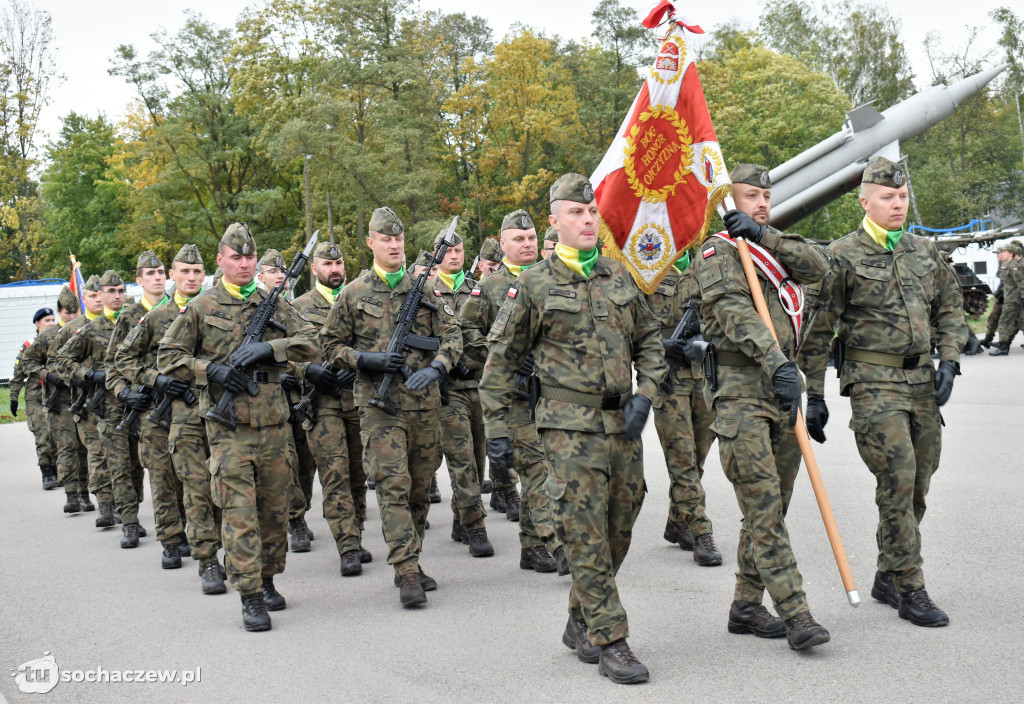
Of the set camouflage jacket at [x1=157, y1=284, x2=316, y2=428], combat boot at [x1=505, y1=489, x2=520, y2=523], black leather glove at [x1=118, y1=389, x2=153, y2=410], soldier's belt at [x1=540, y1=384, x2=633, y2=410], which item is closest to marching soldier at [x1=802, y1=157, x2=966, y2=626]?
soldier's belt at [x1=540, y1=384, x2=633, y2=410]

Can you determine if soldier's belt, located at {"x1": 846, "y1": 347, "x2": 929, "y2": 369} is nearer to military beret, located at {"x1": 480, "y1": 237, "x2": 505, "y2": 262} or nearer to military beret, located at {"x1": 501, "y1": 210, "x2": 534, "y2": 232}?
military beret, located at {"x1": 501, "y1": 210, "x2": 534, "y2": 232}

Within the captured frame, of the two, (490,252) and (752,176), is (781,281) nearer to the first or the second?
(752,176)

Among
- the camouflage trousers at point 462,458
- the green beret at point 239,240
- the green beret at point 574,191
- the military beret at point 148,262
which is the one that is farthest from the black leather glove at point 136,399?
the green beret at point 574,191

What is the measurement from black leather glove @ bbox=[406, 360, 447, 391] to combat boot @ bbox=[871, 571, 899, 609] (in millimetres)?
3081

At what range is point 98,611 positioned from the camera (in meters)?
6.71

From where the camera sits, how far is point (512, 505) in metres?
9.18

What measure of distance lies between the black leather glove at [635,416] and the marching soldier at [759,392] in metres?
0.66

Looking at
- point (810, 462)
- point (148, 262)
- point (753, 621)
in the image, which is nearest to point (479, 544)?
point (753, 621)

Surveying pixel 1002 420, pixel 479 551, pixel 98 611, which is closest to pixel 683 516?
pixel 479 551

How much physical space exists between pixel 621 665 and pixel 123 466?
6.01 m

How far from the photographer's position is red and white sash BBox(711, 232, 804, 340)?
18.3 ft

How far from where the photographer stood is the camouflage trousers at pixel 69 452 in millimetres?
11078

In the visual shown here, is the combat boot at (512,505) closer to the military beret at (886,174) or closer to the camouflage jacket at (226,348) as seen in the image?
the camouflage jacket at (226,348)

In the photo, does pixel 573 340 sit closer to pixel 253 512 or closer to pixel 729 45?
pixel 253 512
